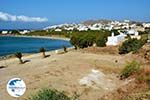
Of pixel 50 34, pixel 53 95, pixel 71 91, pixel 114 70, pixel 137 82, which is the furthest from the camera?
pixel 50 34

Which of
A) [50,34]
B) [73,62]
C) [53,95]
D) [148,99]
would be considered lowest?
[50,34]

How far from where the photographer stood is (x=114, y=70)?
29703 mm

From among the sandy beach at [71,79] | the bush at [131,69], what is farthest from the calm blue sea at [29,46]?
the bush at [131,69]

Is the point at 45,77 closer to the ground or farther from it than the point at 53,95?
closer to the ground

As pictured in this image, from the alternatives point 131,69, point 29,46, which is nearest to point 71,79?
point 131,69

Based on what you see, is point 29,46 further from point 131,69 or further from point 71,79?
point 131,69

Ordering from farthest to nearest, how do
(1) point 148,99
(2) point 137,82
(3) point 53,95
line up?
(2) point 137,82 → (1) point 148,99 → (3) point 53,95

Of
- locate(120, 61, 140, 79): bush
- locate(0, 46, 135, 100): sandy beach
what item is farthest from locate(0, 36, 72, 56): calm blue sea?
locate(120, 61, 140, 79): bush

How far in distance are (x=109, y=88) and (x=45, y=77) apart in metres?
5.36

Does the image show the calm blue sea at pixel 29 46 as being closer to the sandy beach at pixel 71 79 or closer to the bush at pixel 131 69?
the sandy beach at pixel 71 79

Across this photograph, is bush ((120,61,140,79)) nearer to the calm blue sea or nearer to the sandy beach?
the sandy beach

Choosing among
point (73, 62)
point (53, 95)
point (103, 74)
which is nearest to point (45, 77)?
point (103, 74)

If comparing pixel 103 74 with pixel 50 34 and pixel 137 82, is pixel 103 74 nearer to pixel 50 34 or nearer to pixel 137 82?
pixel 137 82

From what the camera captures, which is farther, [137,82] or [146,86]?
[137,82]
